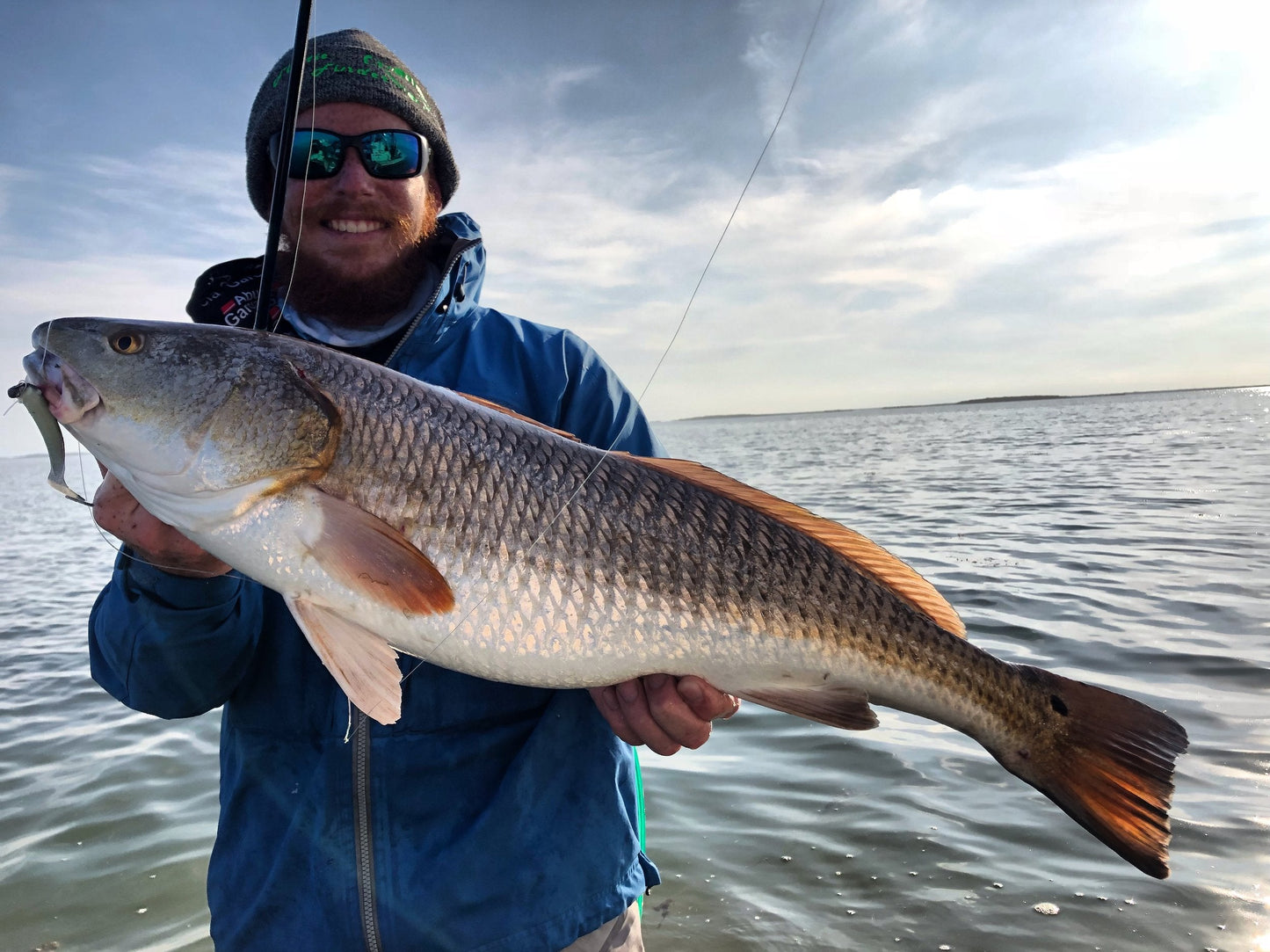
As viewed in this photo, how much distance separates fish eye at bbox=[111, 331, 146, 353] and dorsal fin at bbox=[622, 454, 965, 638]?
145 centimetres

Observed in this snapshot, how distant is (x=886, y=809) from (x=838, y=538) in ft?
9.37

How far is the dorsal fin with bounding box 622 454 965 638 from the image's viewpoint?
2.43 m

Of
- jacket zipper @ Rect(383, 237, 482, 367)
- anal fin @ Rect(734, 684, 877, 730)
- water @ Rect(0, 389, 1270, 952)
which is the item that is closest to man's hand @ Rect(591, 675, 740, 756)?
anal fin @ Rect(734, 684, 877, 730)

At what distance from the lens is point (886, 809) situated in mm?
4547

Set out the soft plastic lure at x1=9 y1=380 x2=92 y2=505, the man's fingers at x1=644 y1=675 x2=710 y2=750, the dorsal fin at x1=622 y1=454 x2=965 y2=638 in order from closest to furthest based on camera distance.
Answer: the soft plastic lure at x1=9 y1=380 x2=92 y2=505 < the man's fingers at x1=644 y1=675 x2=710 y2=750 < the dorsal fin at x1=622 y1=454 x2=965 y2=638

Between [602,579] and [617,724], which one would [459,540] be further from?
[617,724]

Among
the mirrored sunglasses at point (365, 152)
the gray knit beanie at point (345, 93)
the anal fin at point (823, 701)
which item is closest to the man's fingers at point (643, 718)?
the anal fin at point (823, 701)

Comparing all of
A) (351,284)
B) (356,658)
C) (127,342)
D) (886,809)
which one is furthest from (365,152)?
(886,809)

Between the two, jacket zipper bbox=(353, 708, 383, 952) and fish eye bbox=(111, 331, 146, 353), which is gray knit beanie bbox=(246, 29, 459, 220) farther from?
jacket zipper bbox=(353, 708, 383, 952)

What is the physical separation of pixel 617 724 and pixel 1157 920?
2964mm

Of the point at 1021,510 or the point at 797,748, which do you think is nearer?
the point at 797,748

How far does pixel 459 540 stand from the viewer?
209 centimetres

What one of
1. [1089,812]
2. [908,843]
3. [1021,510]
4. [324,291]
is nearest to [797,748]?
[908,843]

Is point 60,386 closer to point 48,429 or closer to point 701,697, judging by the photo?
point 48,429
